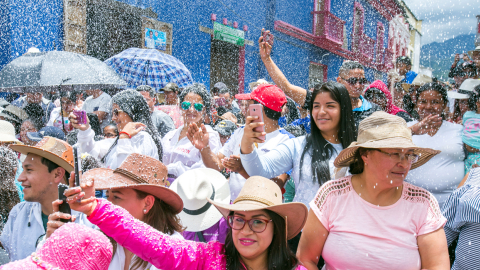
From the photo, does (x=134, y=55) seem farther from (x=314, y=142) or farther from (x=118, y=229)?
(x=118, y=229)

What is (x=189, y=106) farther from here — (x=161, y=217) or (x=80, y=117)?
(x=161, y=217)

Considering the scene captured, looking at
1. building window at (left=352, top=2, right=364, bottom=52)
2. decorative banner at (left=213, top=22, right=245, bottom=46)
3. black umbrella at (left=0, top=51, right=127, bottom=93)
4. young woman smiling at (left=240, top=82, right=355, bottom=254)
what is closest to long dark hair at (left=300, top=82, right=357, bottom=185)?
young woman smiling at (left=240, top=82, right=355, bottom=254)

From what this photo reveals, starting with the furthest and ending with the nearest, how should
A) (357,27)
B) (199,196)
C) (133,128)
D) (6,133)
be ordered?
(357,27)
(6,133)
(133,128)
(199,196)

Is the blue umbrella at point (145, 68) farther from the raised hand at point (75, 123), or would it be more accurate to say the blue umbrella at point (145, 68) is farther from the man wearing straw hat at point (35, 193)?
the man wearing straw hat at point (35, 193)

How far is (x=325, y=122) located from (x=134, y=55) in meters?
4.69

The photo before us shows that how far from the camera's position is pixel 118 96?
3836mm

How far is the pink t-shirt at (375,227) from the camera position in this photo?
6.29 feet

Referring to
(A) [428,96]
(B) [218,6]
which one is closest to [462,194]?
(A) [428,96]

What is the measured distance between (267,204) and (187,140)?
1.94 metres

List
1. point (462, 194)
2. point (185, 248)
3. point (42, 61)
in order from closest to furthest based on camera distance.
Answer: point (185, 248), point (462, 194), point (42, 61)

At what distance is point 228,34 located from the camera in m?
11.2

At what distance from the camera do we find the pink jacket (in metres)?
1.43

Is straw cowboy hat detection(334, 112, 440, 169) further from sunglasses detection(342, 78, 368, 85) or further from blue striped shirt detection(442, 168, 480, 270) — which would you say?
sunglasses detection(342, 78, 368, 85)

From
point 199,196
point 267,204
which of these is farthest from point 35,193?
point 267,204
